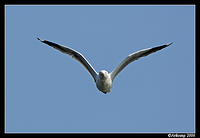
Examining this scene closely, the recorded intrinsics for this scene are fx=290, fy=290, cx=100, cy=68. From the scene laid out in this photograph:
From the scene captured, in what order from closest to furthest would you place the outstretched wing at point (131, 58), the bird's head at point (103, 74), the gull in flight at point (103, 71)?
1. the bird's head at point (103, 74)
2. the gull in flight at point (103, 71)
3. the outstretched wing at point (131, 58)

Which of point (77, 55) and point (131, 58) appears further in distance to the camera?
point (77, 55)

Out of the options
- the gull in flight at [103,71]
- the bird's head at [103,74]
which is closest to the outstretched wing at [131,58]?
the gull in flight at [103,71]

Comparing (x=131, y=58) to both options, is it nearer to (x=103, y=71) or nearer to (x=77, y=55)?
(x=103, y=71)

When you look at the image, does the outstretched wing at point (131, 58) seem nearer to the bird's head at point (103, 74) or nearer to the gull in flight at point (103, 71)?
the gull in flight at point (103, 71)

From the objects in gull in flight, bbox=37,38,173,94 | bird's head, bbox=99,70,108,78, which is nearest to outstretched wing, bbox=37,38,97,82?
gull in flight, bbox=37,38,173,94

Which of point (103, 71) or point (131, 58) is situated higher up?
point (131, 58)

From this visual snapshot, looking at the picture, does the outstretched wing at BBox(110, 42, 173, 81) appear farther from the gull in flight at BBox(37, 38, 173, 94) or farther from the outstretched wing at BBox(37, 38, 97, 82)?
the outstretched wing at BBox(37, 38, 97, 82)

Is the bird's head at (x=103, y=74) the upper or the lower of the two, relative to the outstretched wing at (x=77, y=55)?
lower

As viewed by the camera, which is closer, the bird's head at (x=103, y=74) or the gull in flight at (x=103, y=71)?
the bird's head at (x=103, y=74)

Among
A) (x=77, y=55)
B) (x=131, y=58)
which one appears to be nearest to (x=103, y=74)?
(x=131, y=58)
